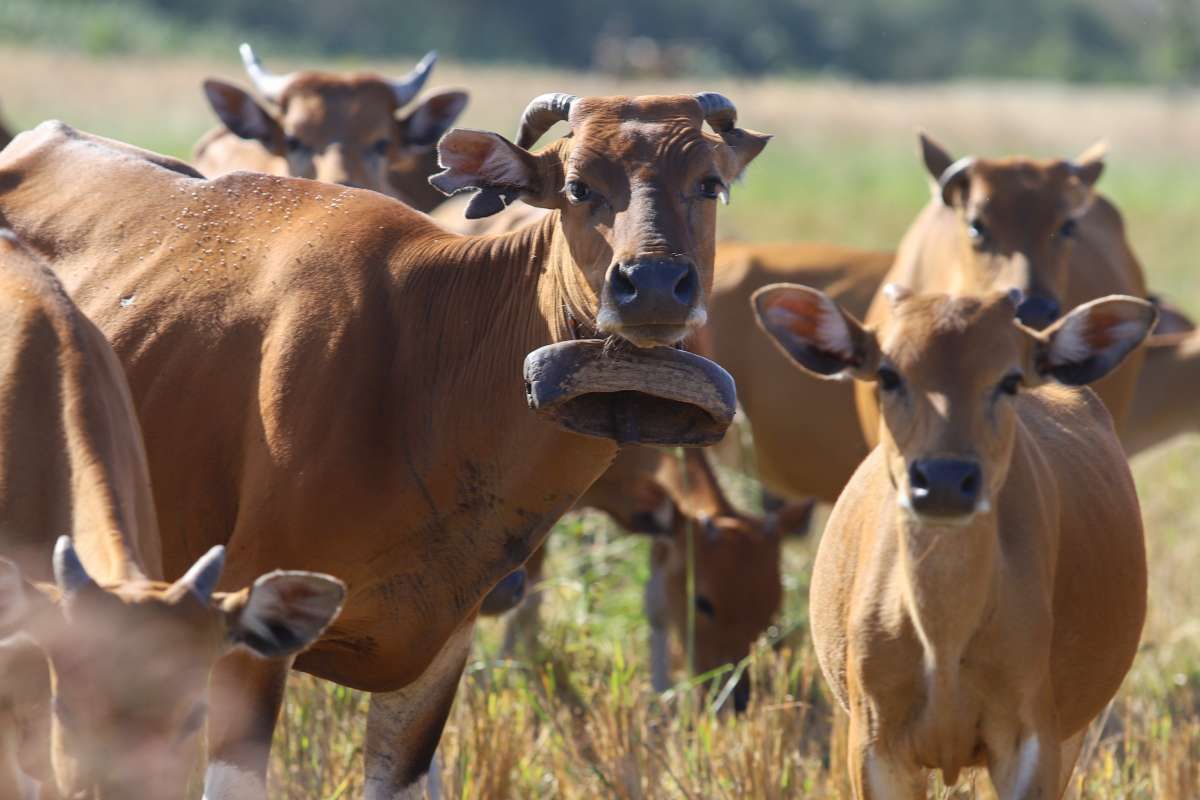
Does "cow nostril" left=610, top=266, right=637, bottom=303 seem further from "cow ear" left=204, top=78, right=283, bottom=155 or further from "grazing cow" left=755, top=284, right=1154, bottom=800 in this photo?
"cow ear" left=204, top=78, right=283, bottom=155

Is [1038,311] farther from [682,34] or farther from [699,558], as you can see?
[682,34]

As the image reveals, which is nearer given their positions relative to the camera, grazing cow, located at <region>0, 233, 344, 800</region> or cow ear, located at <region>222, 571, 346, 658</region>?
grazing cow, located at <region>0, 233, 344, 800</region>

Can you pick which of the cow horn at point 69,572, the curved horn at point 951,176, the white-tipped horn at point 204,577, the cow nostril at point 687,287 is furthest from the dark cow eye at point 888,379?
the curved horn at point 951,176

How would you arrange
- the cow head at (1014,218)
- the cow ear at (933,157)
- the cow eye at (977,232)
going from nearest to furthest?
1. the cow head at (1014,218)
2. the cow eye at (977,232)
3. the cow ear at (933,157)

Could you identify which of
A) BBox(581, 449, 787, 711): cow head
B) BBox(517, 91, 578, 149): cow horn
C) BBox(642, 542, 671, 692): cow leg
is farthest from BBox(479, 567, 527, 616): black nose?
BBox(581, 449, 787, 711): cow head

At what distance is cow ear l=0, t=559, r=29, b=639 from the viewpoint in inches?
165

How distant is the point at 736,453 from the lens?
11.8m

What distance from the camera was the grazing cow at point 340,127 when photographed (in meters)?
10.8

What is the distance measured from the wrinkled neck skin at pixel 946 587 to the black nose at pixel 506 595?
189 cm

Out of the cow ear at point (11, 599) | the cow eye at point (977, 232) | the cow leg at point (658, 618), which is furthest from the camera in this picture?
the cow eye at point (977, 232)

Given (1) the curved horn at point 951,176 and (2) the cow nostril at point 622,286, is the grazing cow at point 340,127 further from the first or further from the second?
(2) the cow nostril at point 622,286

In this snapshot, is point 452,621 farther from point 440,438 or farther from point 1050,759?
point 1050,759

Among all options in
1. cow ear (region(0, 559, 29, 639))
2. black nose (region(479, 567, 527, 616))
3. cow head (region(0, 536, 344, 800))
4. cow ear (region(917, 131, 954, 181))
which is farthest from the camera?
cow ear (region(917, 131, 954, 181))

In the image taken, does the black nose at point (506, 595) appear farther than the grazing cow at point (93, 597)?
Yes
